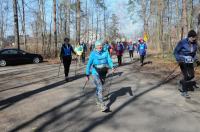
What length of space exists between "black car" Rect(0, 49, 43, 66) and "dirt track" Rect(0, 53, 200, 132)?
1703cm

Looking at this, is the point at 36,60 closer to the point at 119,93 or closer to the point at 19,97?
the point at 19,97

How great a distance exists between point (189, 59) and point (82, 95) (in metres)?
3.58

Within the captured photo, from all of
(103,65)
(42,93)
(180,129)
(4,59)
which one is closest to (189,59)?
(103,65)

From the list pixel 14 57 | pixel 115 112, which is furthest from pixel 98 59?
pixel 14 57

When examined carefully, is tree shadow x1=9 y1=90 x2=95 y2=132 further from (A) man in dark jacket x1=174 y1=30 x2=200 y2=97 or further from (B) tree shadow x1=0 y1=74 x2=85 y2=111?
(A) man in dark jacket x1=174 y1=30 x2=200 y2=97

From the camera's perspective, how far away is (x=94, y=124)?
7.82 meters

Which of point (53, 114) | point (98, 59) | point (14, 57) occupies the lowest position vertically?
point (53, 114)

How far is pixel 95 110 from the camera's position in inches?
366

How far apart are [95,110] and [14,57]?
22808 millimetres

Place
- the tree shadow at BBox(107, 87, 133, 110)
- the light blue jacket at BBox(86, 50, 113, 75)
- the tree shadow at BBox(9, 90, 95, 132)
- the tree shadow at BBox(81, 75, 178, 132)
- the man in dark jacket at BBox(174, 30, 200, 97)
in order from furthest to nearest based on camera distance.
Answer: the man in dark jacket at BBox(174, 30, 200, 97) < the tree shadow at BBox(107, 87, 133, 110) < the light blue jacket at BBox(86, 50, 113, 75) < the tree shadow at BBox(9, 90, 95, 132) < the tree shadow at BBox(81, 75, 178, 132)

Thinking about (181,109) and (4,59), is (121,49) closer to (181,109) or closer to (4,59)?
(4,59)

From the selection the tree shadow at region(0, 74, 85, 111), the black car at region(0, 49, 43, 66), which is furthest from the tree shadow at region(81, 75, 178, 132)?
the black car at region(0, 49, 43, 66)

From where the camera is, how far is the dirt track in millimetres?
7641

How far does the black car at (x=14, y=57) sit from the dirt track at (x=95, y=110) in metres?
17.0
